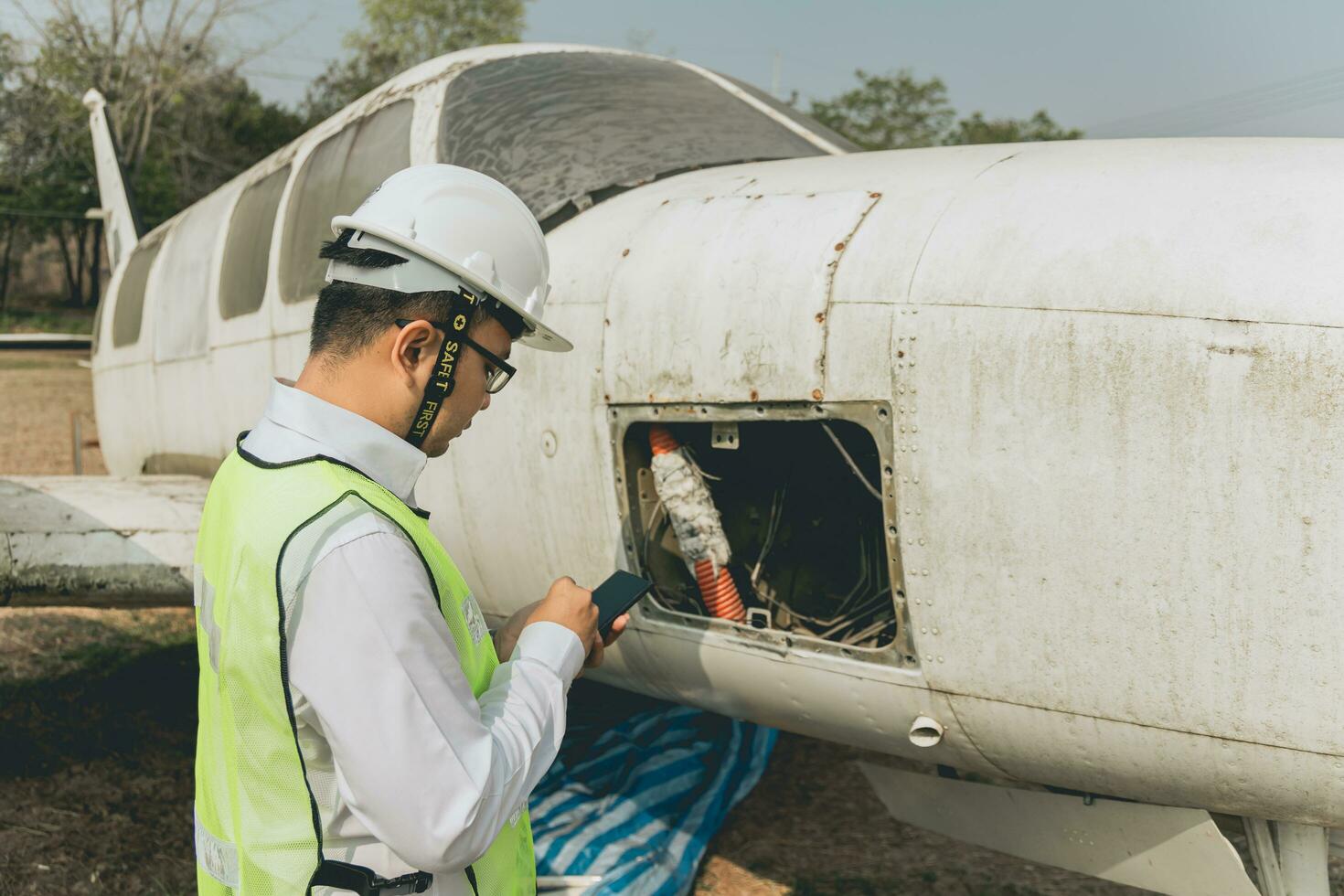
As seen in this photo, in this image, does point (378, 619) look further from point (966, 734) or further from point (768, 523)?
point (768, 523)

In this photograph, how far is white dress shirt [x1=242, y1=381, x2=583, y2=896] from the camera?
1464 mm

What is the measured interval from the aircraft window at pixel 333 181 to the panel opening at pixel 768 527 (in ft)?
6.40

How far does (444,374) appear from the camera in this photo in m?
1.78

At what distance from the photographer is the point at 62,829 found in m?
4.64

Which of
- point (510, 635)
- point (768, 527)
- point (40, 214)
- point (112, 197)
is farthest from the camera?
point (40, 214)

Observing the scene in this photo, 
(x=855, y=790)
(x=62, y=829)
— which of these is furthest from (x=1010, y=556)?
(x=62, y=829)

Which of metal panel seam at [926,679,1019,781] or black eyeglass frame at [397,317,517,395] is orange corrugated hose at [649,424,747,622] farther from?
black eyeglass frame at [397,317,517,395]

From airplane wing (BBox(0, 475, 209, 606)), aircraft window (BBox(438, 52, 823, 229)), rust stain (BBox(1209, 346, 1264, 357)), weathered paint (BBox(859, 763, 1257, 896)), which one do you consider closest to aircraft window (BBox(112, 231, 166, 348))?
airplane wing (BBox(0, 475, 209, 606))

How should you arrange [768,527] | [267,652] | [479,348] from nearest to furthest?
[267,652]
[479,348]
[768,527]

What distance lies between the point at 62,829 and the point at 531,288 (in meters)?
3.92

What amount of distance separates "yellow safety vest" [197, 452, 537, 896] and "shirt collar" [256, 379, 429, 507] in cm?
5

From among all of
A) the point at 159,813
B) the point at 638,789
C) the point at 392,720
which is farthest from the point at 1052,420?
the point at 159,813

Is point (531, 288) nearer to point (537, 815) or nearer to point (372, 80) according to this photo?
point (537, 815)

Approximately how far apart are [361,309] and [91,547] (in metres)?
3.76
